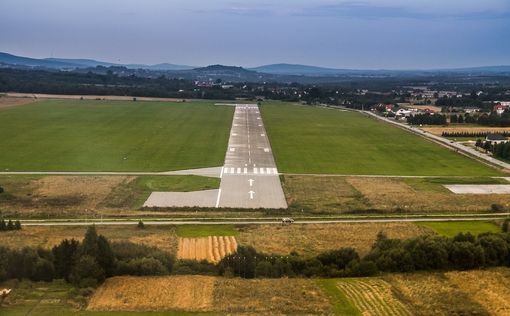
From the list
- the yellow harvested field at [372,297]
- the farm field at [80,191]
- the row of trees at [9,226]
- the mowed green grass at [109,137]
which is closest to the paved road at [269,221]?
the row of trees at [9,226]

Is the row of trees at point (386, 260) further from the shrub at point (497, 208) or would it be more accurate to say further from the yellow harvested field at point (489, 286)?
the shrub at point (497, 208)

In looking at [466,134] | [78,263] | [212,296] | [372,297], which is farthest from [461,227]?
[466,134]

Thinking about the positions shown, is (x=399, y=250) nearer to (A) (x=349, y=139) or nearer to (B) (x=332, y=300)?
(B) (x=332, y=300)

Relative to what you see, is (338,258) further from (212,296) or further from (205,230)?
(205,230)

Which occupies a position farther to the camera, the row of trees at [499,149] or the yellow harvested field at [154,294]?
the row of trees at [499,149]

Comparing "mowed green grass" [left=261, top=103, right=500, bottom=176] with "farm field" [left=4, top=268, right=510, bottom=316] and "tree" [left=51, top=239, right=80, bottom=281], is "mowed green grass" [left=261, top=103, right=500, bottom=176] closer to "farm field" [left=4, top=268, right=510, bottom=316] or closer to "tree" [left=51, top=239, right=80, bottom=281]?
"farm field" [left=4, top=268, right=510, bottom=316]

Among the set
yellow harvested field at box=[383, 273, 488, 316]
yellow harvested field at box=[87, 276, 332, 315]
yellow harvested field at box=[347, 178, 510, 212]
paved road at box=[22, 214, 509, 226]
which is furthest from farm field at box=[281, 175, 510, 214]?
yellow harvested field at box=[87, 276, 332, 315]

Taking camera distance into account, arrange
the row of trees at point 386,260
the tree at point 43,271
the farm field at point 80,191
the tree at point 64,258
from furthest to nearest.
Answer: the farm field at point 80,191 → the row of trees at point 386,260 → the tree at point 64,258 → the tree at point 43,271
